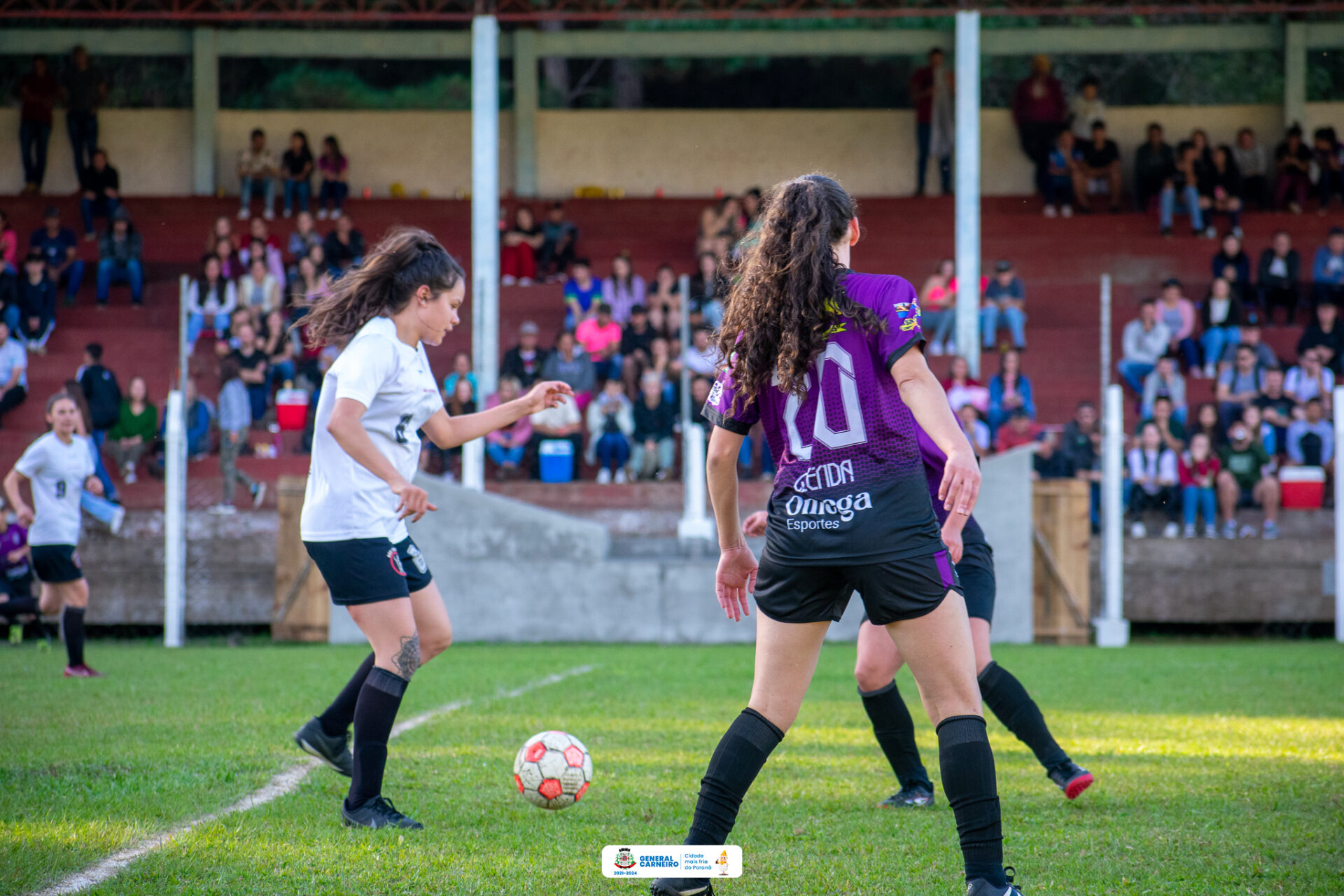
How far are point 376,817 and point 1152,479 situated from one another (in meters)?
13.2

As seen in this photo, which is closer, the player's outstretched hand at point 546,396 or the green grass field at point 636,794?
the green grass field at point 636,794

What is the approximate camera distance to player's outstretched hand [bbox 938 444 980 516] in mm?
3545

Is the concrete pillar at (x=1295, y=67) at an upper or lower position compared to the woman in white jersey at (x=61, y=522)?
upper

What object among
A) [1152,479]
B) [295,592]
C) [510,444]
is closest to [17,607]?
[295,592]

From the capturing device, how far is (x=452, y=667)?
11.2 metres

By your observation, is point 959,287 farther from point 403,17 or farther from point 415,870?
point 415,870

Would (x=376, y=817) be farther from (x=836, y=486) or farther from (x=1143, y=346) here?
(x=1143, y=346)

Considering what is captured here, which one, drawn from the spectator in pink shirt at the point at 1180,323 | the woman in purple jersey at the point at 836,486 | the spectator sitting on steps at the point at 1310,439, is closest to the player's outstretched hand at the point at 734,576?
the woman in purple jersey at the point at 836,486

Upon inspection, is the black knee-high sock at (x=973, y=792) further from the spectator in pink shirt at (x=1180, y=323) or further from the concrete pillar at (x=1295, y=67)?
the concrete pillar at (x=1295, y=67)

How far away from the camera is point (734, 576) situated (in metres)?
4.11

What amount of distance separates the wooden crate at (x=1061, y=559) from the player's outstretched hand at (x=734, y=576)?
10946mm

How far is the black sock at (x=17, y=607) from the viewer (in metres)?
13.9

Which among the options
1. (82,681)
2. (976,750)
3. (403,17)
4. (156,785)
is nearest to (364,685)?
(156,785)

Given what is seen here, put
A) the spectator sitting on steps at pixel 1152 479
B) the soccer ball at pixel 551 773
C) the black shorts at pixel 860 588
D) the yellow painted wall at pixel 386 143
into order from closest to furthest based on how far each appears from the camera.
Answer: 1. the black shorts at pixel 860 588
2. the soccer ball at pixel 551 773
3. the spectator sitting on steps at pixel 1152 479
4. the yellow painted wall at pixel 386 143
